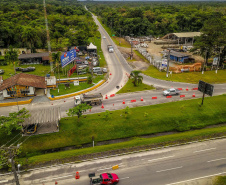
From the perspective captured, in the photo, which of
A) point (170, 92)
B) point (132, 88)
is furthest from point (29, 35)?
point (170, 92)

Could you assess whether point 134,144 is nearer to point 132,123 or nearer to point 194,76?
point 132,123

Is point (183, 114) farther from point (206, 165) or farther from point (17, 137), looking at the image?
point (17, 137)

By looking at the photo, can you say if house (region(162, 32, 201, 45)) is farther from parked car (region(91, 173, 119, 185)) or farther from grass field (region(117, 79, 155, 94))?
parked car (region(91, 173, 119, 185))

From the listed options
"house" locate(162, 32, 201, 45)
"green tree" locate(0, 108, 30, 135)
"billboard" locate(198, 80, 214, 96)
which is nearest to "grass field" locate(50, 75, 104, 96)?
"green tree" locate(0, 108, 30, 135)

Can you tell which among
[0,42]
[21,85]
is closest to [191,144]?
[21,85]

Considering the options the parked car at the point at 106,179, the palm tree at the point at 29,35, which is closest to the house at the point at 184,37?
the palm tree at the point at 29,35

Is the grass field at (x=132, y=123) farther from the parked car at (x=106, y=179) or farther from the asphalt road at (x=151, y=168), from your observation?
the parked car at (x=106, y=179)
